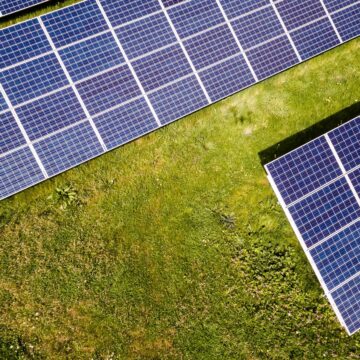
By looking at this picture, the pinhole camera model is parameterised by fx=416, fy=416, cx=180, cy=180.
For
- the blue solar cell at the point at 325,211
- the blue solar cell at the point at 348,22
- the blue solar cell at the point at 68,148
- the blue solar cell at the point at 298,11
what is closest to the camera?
the blue solar cell at the point at 68,148

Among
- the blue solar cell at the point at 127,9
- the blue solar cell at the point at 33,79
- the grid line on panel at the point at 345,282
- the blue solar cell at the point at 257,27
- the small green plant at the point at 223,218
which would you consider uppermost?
the blue solar cell at the point at 127,9

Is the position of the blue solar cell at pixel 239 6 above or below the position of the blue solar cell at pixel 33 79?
below

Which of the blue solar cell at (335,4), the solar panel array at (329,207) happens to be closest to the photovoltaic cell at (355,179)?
the solar panel array at (329,207)

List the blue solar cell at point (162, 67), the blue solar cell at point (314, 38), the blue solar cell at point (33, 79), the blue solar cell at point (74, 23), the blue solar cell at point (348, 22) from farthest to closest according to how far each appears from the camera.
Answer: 1. the blue solar cell at point (348, 22)
2. the blue solar cell at point (314, 38)
3. the blue solar cell at point (162, 67)
4. the blue solar cell at point (74, 23)
5. the blue solar cell at point (33, 79)

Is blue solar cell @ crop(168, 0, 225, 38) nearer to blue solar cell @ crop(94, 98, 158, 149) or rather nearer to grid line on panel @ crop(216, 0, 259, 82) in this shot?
grid line on panel @ crop(216, 0, 259, 82)

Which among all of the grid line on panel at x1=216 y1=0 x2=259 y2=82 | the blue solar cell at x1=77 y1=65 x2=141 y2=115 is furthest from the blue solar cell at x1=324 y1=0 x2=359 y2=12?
the blue solar cell at x1=77 y1=65 x2=141 y2=115

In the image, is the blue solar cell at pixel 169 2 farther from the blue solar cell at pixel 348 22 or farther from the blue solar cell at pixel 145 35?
the blue solar cell at pixel 348 22

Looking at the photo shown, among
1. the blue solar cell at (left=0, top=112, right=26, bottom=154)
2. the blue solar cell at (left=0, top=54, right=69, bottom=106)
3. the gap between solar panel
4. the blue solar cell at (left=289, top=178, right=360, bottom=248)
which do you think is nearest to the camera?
the blue solar cell at (left=0, top=112, right=26, bottom=154)

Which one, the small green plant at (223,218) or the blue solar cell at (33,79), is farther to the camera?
the small green plant at (223,218)
